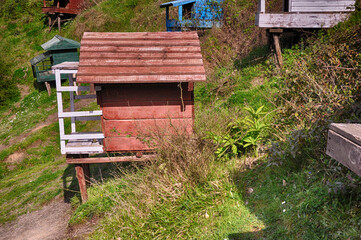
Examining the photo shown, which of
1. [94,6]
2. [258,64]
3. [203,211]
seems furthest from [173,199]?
[94,6]

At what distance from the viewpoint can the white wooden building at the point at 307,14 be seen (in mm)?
10781

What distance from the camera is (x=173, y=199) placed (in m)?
5.12

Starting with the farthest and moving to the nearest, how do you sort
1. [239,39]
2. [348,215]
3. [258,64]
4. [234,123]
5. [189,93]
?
[239,39]
[258,64]
[189,93]
[234,123]
[348,215]

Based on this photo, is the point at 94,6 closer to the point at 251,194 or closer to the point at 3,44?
the point at 3,44

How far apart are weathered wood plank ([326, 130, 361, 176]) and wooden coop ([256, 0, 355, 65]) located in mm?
9962

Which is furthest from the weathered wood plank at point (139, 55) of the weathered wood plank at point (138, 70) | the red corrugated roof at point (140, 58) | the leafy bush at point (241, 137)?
the leafy bush at point (241, 137)

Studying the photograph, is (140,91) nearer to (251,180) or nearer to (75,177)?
(251,180)

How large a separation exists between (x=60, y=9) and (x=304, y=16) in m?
19.7

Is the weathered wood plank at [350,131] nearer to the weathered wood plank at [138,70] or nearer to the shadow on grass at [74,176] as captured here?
the weathered wood plank at [138,70]

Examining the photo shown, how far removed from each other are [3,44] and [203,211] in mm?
24971

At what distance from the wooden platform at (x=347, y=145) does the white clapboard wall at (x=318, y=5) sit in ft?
35.8

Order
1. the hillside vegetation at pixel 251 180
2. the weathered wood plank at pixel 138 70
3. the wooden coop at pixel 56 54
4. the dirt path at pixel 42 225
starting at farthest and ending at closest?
the wooden coop at pixel 56 54 → the dirt path at pixel 42 225 → the weathered wood plank at pixel 138 70 → the hillside vegetation at pixel 251 180

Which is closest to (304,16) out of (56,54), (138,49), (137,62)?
(138,49)

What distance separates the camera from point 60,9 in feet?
81.6
